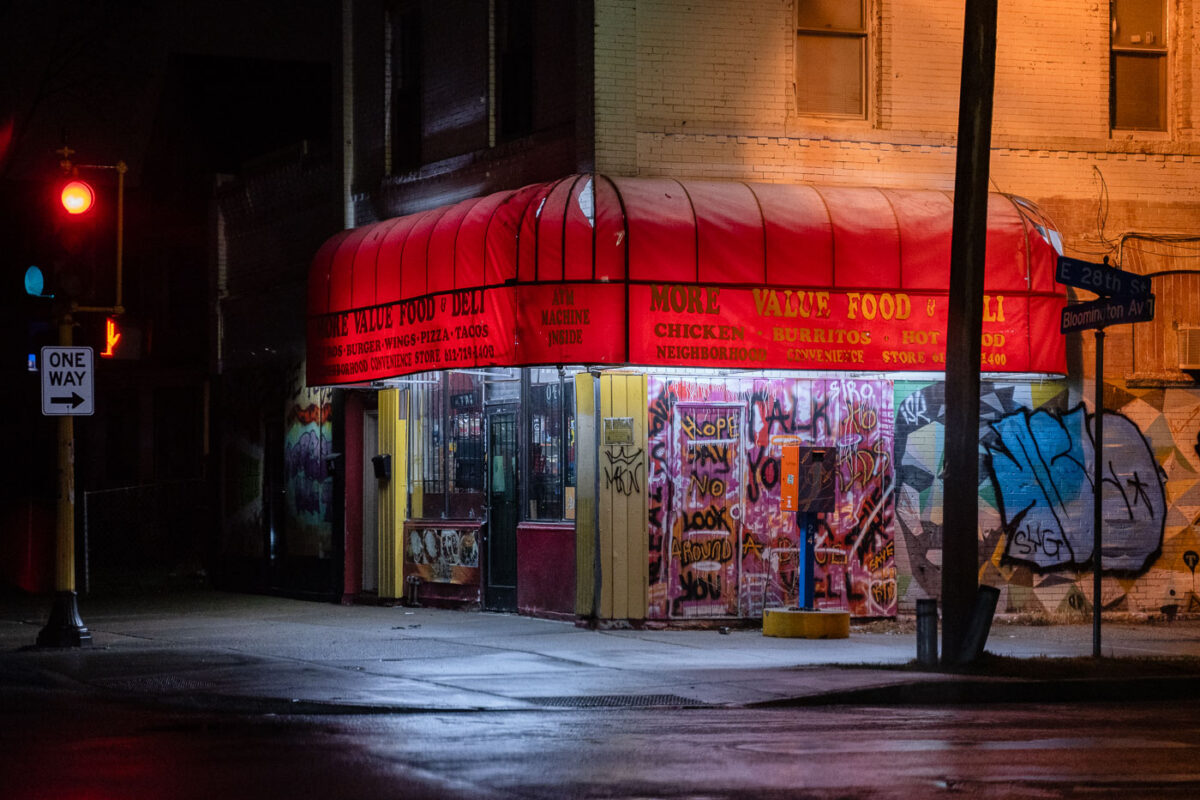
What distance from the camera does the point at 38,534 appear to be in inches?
958

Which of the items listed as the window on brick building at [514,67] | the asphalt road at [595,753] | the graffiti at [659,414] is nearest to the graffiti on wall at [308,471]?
the window on brick building at [514,67]

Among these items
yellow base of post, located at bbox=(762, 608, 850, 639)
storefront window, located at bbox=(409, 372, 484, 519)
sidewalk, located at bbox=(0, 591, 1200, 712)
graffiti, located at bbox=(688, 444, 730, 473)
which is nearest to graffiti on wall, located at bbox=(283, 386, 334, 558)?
storefront window, located at bbox=(409, 372, 484, 519)

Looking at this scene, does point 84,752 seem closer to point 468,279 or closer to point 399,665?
point 399,665

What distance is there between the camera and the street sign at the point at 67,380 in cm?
1467

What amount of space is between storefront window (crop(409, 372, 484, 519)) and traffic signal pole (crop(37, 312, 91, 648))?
488 cm

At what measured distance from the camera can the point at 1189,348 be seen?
17766 millimetres

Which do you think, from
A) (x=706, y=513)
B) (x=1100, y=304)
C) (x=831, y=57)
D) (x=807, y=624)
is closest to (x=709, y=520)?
(x=706, y=513)

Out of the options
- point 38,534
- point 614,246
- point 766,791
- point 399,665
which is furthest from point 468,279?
point 38,534

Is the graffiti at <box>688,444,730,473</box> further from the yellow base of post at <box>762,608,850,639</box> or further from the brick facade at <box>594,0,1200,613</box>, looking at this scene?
the brick facade at <box>594,0,1200,613</box>

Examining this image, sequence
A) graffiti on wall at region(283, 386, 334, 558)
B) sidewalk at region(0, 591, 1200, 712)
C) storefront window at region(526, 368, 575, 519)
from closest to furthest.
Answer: sidewalk at region(0, 591, 1200, 712), storefront window at region(526, 368, 575, 519), graffiti on wall at region(283, 386, 334, 558)

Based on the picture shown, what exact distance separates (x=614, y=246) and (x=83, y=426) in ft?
70.0

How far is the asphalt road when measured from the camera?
7.91 metres

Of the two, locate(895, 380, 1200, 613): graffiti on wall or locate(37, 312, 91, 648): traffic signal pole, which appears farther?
locate(895, 380, 1200, 613): graffiti on wall

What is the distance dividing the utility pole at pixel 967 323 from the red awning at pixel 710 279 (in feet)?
8.61
